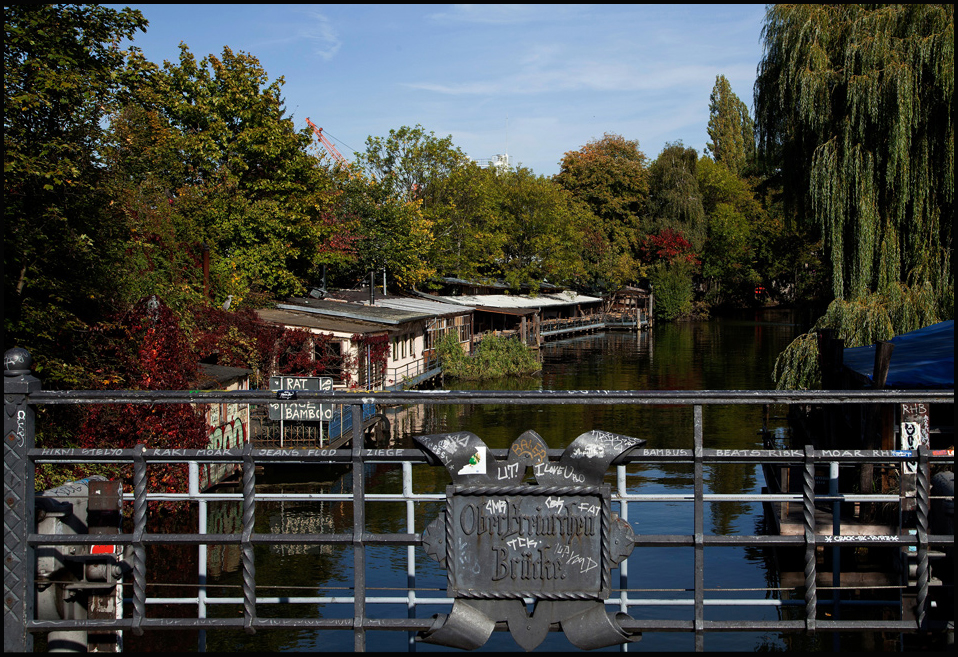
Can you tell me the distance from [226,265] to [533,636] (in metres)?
31.0

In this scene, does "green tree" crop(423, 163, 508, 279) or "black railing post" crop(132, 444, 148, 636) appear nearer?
"black railing post" crop(132, 444, 148, 636)

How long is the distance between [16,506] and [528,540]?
9.60 ft

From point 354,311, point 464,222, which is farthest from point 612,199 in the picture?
point 354,311

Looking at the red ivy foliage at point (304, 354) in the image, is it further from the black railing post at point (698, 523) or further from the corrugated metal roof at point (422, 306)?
the black railing post at point (698, 523)

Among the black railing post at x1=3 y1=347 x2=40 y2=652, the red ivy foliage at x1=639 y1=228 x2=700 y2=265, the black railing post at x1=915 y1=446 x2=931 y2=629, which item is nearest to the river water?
the black railing post at x1=915 y1=446 x2=931 y2=629

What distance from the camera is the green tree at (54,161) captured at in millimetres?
13930

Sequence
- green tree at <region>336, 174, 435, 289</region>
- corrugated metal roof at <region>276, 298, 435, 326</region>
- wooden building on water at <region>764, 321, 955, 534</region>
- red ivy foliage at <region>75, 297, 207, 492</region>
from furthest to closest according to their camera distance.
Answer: green tree at <region>336, 174, 435, 289</region>
corrugated metal roof at <region>276, 298, 435, 326</region>
red ivy foliage at <region>75, 297, 207, 492</region>
wooden building on water at <region>764, 321, 955, 534</region>

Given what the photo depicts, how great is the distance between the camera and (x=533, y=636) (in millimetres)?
4387

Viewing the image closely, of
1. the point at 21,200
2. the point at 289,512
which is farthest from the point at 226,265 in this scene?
the point at 21,200

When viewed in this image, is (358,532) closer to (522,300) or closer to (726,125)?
(522,300)

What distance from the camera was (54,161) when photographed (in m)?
14.4

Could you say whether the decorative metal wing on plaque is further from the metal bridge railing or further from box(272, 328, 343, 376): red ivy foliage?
box(272, 328, 343, 376): red ivy foliage

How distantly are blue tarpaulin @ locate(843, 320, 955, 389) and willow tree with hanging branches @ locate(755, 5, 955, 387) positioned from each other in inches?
126

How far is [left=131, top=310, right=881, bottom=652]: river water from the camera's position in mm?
13688
